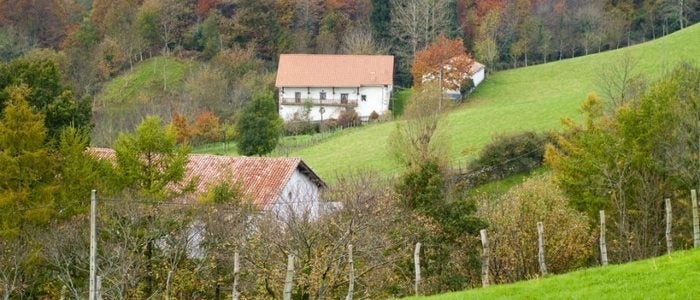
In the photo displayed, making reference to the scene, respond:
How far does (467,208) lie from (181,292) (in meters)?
9.20

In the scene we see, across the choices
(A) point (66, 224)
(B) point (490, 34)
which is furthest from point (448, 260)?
(B) point (490, 34)

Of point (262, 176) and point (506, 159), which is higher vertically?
point (506, 159)

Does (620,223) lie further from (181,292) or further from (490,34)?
(490,34)

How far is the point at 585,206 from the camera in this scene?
29.3m

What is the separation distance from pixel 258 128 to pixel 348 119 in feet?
61.2

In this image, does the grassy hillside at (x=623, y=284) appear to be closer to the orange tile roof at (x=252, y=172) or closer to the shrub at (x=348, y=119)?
the orange tile roof at (x=252, y=172)

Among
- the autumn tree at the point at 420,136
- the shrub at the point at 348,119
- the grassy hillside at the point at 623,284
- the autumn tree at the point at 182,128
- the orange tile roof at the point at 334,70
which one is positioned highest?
the orange tile roof at the point at 334,70

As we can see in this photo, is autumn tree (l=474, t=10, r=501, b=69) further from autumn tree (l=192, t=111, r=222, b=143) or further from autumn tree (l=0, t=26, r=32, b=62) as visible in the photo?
autumn tree (l=0, t=26, r=32, b=62)

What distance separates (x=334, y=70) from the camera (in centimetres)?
7794

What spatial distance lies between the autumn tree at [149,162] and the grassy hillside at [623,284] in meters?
14.8

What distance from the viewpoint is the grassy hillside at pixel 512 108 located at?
162ft

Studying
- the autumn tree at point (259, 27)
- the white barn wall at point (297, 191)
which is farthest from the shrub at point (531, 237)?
the autumn tree at point (259, 27)

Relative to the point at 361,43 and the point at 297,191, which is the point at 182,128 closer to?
the point at 297,191

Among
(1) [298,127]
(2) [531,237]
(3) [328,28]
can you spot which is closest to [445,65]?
(1) [298,127]
